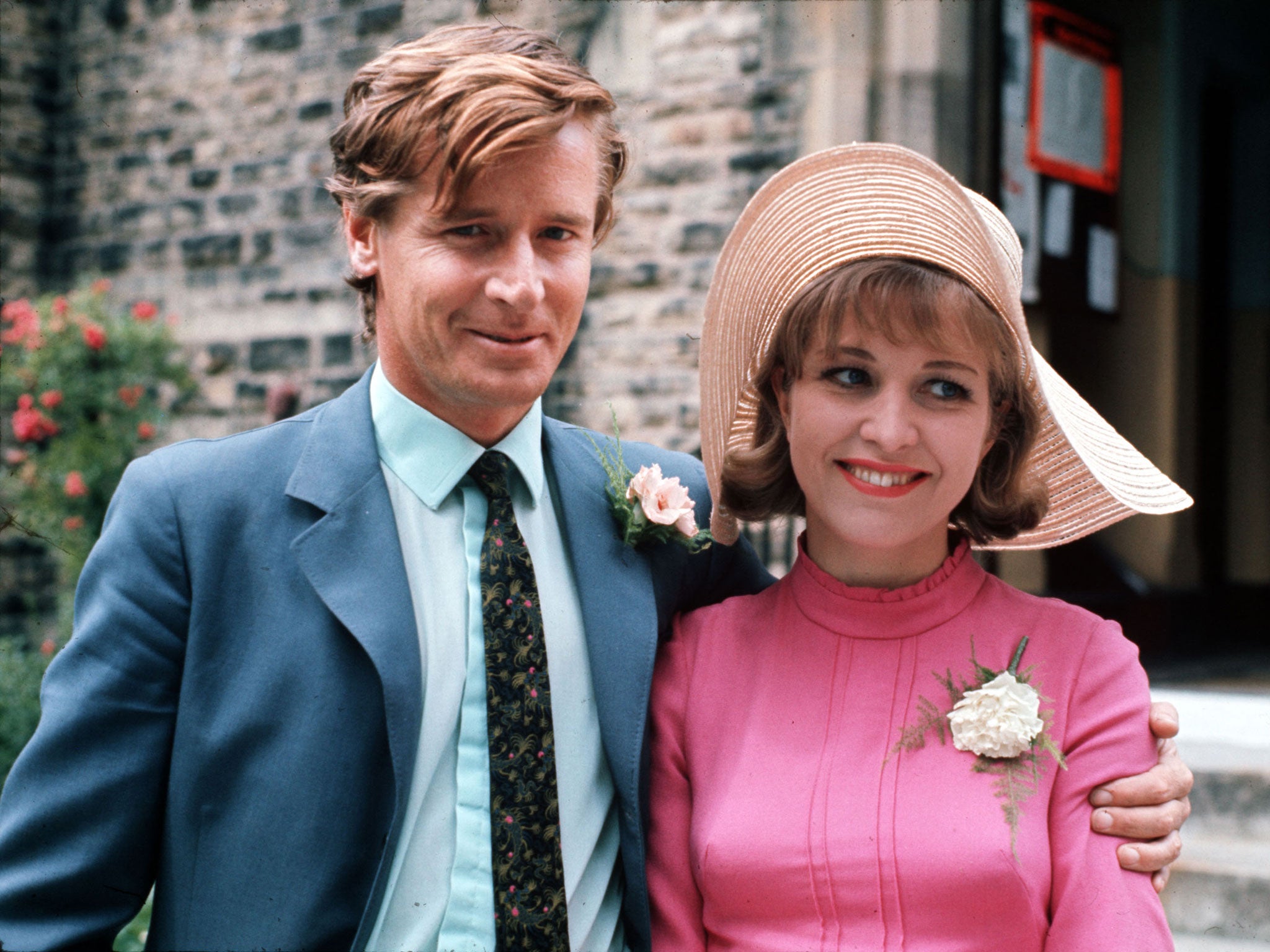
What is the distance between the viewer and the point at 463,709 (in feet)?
5.85

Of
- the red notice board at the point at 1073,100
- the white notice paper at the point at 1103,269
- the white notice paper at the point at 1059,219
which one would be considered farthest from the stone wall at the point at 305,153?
the white notice paper at the point at 1103,269

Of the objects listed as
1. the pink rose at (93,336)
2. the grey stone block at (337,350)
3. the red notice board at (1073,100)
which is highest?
the red notice board at (1073,100)

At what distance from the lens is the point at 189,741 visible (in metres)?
1.68

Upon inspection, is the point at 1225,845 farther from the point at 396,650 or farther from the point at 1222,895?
the point at 396,650

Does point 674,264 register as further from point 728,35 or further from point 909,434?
point 909,434

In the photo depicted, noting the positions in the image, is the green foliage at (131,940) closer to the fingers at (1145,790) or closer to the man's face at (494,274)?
the man's face at (494,274)

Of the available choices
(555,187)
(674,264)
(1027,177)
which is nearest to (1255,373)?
(1027,177)

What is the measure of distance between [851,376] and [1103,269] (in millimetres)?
4802

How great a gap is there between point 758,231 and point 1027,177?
3810 millimetres

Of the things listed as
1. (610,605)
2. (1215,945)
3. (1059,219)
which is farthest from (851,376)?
(1059,219)

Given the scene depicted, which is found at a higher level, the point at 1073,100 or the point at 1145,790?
the point at 1073,100

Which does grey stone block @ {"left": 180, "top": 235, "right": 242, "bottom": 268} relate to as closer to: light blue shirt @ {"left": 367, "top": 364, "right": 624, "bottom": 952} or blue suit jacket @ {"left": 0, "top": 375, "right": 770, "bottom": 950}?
light blue shirt @ {"left": 367, "top": 364, "right": 624, "bottom": 952}

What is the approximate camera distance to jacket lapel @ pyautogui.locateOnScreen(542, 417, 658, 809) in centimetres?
187

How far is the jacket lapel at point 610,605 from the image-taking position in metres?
1.87
